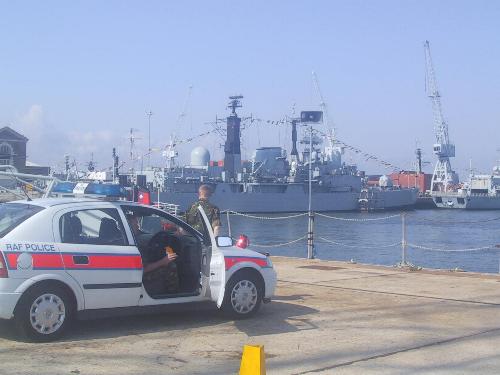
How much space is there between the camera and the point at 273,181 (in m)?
92.0

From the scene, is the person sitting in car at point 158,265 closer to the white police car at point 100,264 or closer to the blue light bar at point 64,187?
the white police car at point 100,264

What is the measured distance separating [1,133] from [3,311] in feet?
186

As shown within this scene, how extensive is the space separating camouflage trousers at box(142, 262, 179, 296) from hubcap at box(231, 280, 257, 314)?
2.20ft

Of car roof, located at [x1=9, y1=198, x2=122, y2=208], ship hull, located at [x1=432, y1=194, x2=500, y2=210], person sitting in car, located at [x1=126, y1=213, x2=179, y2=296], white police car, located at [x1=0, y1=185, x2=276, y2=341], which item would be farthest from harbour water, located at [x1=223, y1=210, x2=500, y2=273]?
ship hull, located at [x1=432, y1=194, x2=500, y2=210]

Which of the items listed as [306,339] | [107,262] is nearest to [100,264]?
[107,262]

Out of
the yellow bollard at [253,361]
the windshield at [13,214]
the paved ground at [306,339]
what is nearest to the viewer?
the yellow bollard at [253,361]

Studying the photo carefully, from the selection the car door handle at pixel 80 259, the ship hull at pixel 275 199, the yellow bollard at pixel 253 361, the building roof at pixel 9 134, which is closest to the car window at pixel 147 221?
the car door handle at pixel 80 259

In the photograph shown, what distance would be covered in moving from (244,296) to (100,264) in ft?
5.96

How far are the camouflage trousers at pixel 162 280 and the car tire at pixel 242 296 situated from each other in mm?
586

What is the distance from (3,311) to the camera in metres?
6.49

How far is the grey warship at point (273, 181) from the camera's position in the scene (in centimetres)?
8831

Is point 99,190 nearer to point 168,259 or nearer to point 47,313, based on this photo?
point 168,259

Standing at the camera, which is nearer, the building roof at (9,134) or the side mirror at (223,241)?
the side mirror at (223,241)

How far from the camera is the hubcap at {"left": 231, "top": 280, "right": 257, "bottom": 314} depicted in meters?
8.05
